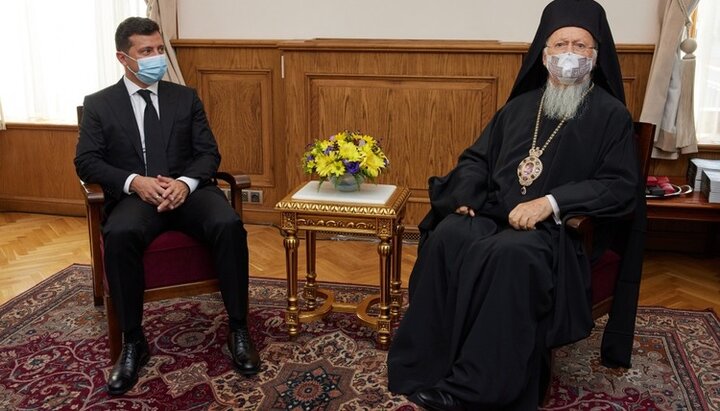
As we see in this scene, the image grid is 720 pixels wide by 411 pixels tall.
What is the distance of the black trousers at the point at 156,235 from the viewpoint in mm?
2922

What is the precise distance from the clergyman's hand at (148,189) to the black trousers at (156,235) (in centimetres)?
3

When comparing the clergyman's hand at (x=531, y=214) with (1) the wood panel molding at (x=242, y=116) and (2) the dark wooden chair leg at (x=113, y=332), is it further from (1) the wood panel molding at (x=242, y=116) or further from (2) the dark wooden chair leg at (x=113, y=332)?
(1) the wood panel molding at (x=242, y=116)

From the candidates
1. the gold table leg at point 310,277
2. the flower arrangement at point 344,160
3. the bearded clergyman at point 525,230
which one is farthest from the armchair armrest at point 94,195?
the bearded clergyman at point 525,230

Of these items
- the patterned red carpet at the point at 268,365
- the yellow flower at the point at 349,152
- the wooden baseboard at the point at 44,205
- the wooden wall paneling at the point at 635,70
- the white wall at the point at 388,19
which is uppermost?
the white wall at the point at 388,19

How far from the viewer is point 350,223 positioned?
3.12 meters

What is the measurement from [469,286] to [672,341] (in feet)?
4.17

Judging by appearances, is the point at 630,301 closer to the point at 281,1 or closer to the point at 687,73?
the point at 687,73

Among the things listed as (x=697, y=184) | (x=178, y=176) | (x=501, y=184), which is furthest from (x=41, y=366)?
(x=697, y=184)

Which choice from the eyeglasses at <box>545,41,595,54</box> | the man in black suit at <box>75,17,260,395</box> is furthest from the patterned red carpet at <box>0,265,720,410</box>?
the eyeglasses at <box>545,41,595,54</box>

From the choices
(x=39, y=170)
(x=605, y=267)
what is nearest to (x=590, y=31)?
(x=605, y=267)

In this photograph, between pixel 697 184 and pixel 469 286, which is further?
pixel 697 184

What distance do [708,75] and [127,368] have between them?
356cm

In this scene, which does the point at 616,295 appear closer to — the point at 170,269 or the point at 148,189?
the point at 170,269

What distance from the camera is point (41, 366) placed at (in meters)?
3.10
